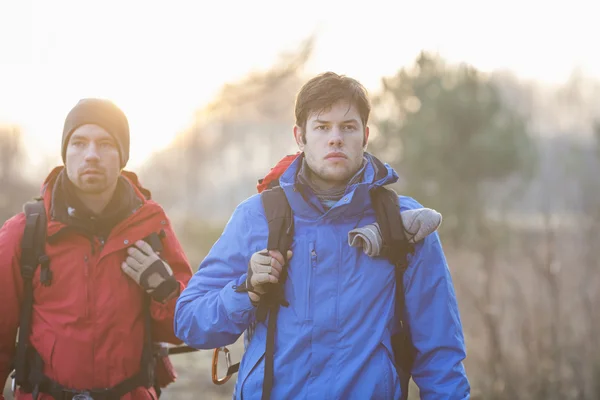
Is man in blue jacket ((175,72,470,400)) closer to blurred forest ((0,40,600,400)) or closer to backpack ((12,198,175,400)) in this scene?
blurred forest ((0,40,600,400))

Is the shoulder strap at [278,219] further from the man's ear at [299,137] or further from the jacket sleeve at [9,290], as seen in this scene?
the jacket sleeve at [9,290]

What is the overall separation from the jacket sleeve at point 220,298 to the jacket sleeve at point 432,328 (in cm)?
70

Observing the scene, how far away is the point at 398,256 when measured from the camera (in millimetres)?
2611

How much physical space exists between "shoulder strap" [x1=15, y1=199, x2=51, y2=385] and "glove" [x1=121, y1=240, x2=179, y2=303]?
0.41 meters

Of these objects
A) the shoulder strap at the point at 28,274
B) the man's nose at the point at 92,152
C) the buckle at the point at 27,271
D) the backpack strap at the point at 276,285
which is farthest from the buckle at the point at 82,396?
the man's nose at the point at 92,152

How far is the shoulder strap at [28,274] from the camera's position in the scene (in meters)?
3.15

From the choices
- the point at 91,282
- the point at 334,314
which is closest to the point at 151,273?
the point at 91,282

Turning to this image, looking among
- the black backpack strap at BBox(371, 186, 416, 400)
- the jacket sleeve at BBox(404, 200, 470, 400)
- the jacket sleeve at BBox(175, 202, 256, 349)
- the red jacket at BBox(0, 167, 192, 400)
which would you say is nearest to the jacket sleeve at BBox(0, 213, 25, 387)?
the red jacket at BBox(0, 167, 192, 400)

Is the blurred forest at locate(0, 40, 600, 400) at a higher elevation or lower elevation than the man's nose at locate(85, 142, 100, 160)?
lower

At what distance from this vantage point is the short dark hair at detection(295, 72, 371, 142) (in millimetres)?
2828

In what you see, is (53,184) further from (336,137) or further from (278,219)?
(336,137)

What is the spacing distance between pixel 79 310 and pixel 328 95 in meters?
1.67

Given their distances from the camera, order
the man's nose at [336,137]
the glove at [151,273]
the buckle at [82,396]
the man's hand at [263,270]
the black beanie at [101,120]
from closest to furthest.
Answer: the man's hand at [263,270] → the man's nose at [336,137] → the buckle at [82,396] → the glove at [151,273] → the black beanie at [101,120]

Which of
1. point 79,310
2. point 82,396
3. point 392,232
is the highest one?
point 392,232
